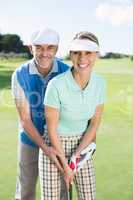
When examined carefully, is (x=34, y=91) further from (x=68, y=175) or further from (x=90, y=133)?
(x=68, y=175)

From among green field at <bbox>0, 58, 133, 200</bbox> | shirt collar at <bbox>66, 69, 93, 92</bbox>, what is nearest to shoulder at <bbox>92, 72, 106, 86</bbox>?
shirt collar at <bbox>66, 69, 93, 92</bbox>

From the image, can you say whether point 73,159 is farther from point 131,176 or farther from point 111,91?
point 111,91

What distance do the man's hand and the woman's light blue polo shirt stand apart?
0.10 m

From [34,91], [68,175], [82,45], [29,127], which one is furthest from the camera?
[34,91]

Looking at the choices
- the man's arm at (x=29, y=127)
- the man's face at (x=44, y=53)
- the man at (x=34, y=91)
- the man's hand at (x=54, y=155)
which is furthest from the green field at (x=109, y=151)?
the man's face at (x=44, y=53)

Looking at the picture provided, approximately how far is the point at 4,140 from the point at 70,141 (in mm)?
3146

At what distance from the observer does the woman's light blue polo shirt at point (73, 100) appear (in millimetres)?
2555

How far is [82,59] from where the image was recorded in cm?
255

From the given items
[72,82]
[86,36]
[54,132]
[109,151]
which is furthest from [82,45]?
[109,151]

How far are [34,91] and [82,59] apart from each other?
1.54 feet

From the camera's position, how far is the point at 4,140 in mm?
5727

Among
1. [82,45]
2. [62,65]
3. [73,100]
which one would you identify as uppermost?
[82,45]

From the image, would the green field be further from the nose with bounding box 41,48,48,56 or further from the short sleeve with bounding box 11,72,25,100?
the nose with bounding box 41,48,48,56

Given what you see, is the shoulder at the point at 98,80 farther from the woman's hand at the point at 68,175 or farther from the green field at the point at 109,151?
the green field at the point at 109,151
